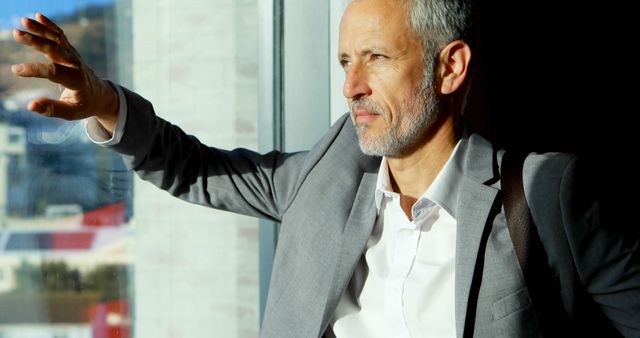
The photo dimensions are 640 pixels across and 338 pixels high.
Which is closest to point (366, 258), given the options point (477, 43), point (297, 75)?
point (477, 43)

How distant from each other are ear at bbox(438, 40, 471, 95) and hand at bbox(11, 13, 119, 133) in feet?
2.17

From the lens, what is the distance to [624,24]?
3.75 metres

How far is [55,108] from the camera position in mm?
1421

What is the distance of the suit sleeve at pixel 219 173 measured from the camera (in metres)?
1.73

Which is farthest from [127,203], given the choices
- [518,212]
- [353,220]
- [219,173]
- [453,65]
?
[518,212]

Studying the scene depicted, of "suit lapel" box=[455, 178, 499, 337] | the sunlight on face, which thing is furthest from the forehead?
"suit lapel" box=[455, 178, 499, 337]

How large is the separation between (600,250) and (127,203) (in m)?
1.16

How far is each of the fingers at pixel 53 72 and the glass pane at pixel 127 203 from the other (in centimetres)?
41

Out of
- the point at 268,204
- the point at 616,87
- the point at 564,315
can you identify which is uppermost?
the point at 616,87

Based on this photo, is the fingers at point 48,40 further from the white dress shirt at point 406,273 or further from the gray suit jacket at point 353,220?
the white dress shirt at point 406,273

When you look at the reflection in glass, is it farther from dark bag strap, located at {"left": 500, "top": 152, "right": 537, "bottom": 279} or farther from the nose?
dark bag strap, located at {"left": 500, "top": 152, "right": 537, "bottom": 279}

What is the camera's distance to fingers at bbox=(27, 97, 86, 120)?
4.44 ft

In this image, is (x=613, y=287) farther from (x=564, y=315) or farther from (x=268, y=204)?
(x=268, y=204)

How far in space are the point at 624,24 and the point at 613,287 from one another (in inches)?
98.4
